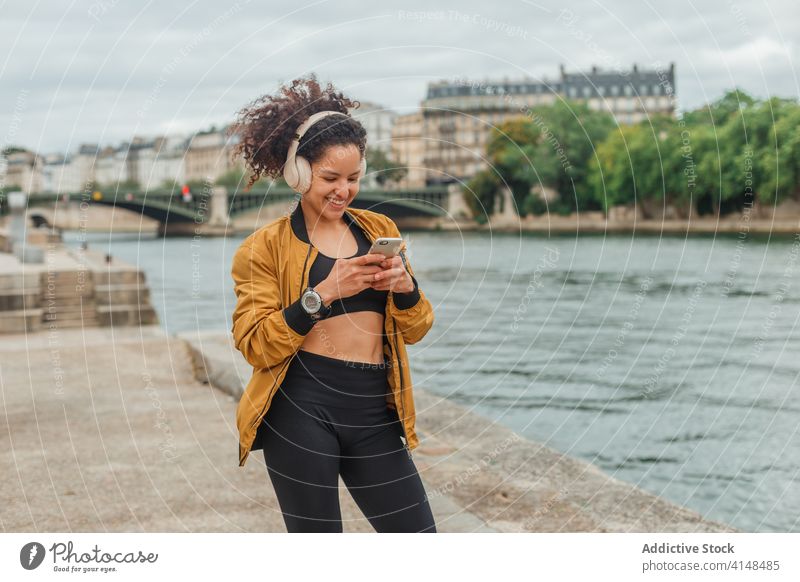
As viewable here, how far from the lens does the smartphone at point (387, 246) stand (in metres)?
2.79

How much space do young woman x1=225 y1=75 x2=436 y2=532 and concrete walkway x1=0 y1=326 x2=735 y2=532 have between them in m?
1.77

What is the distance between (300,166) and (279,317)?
1.38 ft

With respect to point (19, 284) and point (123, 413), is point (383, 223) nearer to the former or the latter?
point (123, 413)

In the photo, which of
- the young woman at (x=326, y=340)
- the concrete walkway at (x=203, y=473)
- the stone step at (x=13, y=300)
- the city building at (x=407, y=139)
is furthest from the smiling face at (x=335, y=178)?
the stone step at (x=13, y=300)

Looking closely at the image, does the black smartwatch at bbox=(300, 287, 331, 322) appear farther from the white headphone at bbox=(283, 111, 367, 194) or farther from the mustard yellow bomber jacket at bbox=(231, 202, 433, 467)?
the white headphone at bbox=(283, 111, 367, 194)

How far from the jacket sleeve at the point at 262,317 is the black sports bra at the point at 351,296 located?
11 centimetres

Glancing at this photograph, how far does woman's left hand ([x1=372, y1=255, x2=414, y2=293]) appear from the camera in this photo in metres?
2.83

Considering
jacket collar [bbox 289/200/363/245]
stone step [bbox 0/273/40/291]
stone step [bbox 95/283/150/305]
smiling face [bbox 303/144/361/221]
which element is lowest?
stone step [bbox 95/283/150/305]

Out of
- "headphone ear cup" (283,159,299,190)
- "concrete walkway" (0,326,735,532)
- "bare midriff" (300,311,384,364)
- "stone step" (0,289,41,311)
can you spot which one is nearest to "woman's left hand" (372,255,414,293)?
"bare midriff" (300,311,384,364)

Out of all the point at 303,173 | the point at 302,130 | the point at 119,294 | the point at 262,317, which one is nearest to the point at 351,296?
the point at 262,317

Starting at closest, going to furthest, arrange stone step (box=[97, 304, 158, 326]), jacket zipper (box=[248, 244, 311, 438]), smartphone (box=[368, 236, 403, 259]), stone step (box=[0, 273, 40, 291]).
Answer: smartphone (box=[368, 236, 403, 259])
jacket zipper (box=[248, 244, 311, 438])
stone step (box=[0, 273, 40, 291])
stone step (box=[97, 304, 158, 326])

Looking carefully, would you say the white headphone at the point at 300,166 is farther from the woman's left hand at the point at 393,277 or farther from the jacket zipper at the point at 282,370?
the woman's left hand at the point at 393,277
